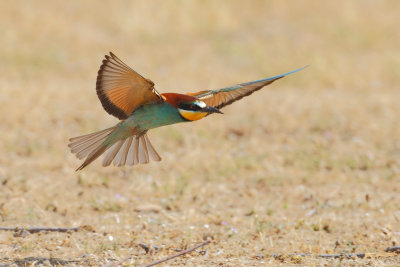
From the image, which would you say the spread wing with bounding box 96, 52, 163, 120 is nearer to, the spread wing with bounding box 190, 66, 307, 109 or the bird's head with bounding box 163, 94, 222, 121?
the bird's head with bounding box 163, 94, 222, 121

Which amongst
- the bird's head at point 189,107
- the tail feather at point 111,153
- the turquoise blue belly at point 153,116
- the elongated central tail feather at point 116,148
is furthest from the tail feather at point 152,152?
the bird's head at point 189,107

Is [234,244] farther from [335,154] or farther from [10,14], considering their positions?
[10,14]

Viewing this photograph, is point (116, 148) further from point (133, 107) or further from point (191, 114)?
point (191, 114)

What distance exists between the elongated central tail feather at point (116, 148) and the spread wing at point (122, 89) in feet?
0.65

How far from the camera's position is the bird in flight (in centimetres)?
307

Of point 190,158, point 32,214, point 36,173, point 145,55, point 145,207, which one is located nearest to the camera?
point 32,214

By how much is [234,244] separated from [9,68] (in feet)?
17.5

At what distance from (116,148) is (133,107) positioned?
458mm

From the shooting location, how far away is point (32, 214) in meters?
4.07

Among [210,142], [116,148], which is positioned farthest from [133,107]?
[210,142]

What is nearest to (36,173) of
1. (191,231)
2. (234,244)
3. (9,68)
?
(191,231)

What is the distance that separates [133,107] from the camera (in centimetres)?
326

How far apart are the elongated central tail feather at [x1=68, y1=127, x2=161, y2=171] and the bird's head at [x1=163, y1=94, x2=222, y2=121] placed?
0.40m

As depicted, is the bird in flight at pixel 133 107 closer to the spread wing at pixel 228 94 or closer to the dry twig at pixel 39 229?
the spread wing at pixel 228 94
